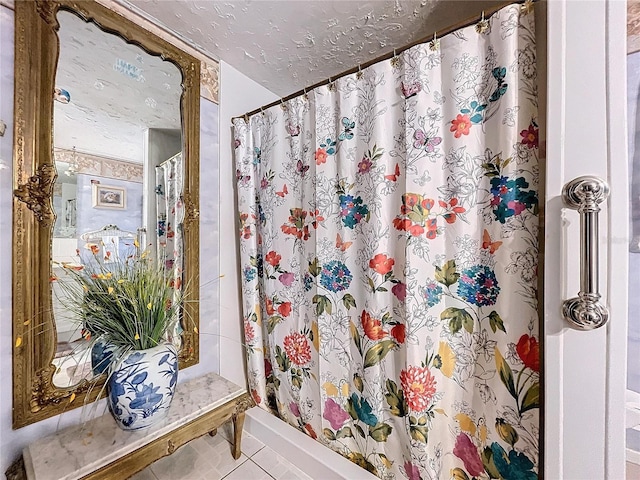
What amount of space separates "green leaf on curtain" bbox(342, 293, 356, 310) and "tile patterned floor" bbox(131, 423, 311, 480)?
31.5 inches

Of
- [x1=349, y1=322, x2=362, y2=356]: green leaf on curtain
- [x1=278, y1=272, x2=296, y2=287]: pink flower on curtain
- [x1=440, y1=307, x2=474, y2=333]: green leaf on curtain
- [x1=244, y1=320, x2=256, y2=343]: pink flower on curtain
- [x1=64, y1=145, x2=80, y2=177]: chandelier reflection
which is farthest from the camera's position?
[x1=244, y1=320, x2=256, y2=343]: pink flower on curtain

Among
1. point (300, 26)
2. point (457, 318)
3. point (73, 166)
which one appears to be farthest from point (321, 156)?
point (73, 166)

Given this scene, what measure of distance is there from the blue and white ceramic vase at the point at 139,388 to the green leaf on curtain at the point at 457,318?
104 centimetres

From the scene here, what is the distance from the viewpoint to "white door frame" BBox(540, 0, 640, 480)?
59cm

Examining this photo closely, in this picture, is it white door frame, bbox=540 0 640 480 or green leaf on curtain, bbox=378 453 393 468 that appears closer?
white door frame, bbox=540 0 640 480

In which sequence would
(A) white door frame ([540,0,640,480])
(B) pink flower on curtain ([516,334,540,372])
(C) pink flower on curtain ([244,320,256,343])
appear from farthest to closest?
(C) pink flower on curtain ([244,320,256,343]) < (B) pink flower on curtain ([516,334,540,372]) < (A) white door frame ([540,0,640,480])

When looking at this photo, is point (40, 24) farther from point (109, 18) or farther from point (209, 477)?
point (209, 477)

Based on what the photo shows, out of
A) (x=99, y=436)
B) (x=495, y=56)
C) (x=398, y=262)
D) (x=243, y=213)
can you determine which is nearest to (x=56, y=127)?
(x=243, y=213)

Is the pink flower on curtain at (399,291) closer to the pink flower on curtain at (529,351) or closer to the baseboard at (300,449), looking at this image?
the pink flower on curtain at (529,351)

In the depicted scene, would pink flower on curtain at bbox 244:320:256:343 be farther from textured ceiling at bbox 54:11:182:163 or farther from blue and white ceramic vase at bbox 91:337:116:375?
textured ceiling at bbox 54:11:182:163

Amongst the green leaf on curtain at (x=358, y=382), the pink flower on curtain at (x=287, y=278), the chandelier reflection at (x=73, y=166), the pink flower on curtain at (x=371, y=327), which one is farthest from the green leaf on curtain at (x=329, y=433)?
the chandelier reflection at (x=73, y=166)

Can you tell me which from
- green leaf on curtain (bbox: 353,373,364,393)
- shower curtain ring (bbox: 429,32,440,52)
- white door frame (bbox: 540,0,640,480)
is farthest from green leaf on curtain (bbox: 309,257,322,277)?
shower curtain ring (bbox: 429,32,440,52)

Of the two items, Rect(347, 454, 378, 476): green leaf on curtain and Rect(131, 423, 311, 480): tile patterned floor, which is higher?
Rect(347, 454, 378, 476): green leaf on curtain

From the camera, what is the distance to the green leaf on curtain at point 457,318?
84 centimetres
